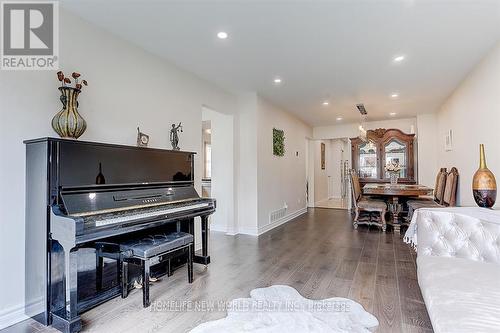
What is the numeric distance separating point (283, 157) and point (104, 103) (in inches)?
157

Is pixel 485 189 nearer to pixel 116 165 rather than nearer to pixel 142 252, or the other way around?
pixel 142 252

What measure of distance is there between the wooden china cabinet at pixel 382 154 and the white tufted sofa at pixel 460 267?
14.8ft

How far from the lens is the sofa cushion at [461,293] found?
1244 mm

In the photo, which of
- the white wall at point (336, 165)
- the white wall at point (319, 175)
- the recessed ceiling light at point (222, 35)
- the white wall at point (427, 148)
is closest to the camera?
the recessed ceiling light at point (222, 35)

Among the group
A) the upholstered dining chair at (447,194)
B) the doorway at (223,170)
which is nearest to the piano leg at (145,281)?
the doorway at (223,170)

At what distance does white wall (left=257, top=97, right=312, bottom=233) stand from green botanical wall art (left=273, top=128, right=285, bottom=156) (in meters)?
0.11

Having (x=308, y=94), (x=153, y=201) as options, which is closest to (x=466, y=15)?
(x=308, y=94)

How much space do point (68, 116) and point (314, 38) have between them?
2.42 meters

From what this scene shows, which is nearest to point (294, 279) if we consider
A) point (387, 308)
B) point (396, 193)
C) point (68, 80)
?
point (387, 308)

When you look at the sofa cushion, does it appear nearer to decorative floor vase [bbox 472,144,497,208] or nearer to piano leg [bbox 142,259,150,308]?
decorative floor vase [bbox 472,144,497,208]

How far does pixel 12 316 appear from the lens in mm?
1932

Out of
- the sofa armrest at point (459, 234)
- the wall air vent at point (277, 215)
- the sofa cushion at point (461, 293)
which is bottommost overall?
the wall air vent at point (277, 215)

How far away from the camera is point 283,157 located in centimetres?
591

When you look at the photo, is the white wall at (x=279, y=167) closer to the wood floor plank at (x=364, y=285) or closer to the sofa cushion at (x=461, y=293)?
the wood floor plank at (x=364, y=285)
